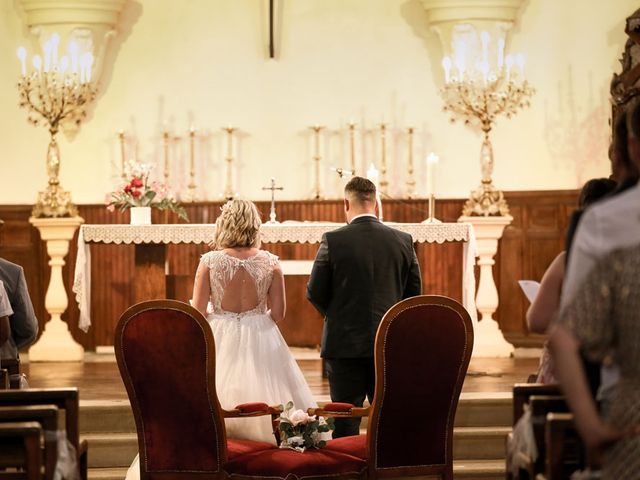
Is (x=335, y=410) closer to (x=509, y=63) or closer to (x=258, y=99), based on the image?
(x=509, y=63)

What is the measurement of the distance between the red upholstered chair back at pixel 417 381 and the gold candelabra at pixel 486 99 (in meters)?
5.48

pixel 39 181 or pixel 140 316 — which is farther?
pixel 39 181

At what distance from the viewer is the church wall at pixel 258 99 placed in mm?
11812

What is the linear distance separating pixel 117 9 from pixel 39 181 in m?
1.91

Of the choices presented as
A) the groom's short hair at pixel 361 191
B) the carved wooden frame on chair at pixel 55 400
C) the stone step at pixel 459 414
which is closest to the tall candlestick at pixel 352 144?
the stone step at pixel 459 414

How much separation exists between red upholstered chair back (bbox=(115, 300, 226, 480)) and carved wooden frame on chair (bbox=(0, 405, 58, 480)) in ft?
2.82

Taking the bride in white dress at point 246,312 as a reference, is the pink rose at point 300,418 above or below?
below

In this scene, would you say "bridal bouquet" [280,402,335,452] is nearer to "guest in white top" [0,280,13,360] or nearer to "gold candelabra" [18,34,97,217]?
"guest in white top" [0,280,13,360]

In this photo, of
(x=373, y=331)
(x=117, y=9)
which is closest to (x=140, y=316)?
(x=373, y=331)

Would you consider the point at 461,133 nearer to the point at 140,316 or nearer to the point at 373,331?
the point at 373,331

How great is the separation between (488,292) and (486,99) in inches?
69.9

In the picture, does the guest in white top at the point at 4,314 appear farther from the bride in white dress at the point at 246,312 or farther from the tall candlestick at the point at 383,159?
the tall candlestick at the point at 383,159

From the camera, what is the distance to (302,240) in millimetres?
9336

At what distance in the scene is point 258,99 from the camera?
11914mm
